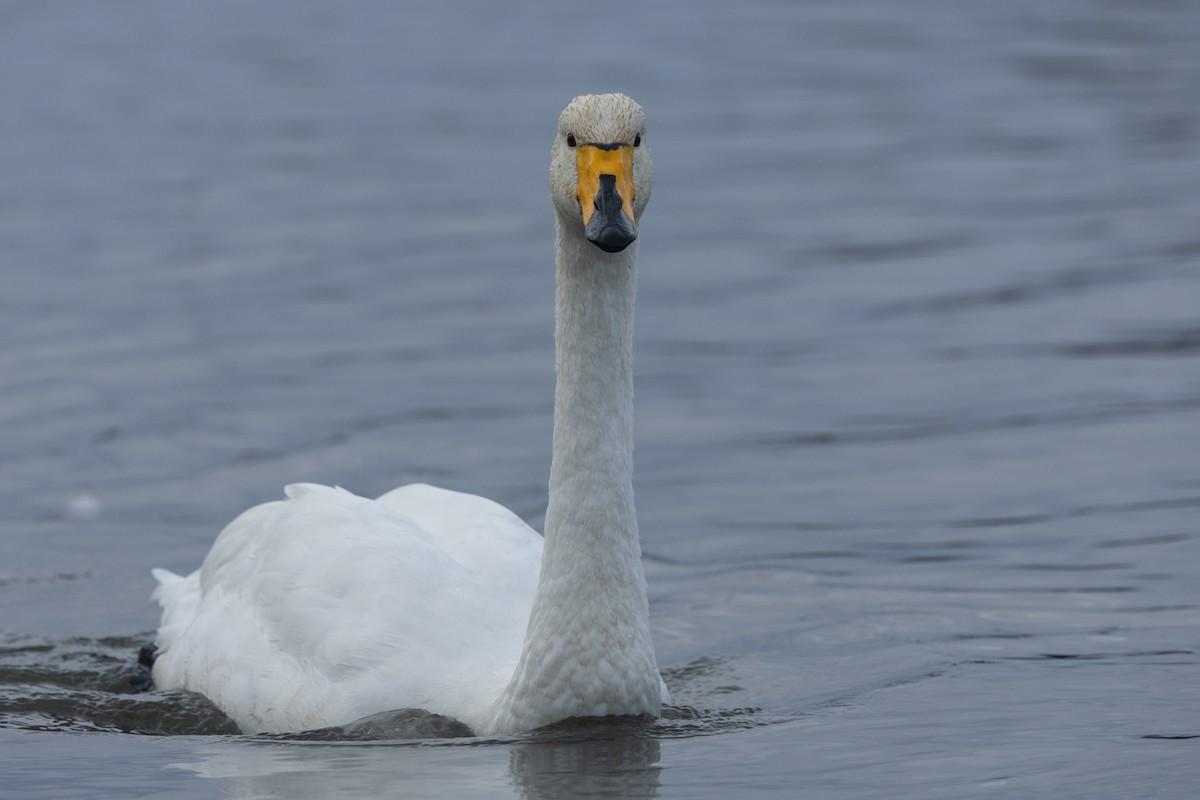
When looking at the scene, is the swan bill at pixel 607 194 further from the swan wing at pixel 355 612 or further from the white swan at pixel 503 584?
the swan wing at pixel 355 612

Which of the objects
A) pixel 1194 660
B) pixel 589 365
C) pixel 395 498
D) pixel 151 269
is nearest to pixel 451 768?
pixel 589 365

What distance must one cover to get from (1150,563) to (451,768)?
452cm

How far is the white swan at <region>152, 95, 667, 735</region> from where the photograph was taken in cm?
728

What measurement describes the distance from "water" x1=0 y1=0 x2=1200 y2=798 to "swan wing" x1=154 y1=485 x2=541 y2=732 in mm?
226

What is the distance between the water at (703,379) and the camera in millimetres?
7797

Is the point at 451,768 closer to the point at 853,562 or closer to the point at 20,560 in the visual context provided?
the point at 853,562

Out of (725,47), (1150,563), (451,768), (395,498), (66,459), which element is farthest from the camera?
(725,47)

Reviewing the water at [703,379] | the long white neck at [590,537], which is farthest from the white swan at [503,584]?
the water at [703,379]

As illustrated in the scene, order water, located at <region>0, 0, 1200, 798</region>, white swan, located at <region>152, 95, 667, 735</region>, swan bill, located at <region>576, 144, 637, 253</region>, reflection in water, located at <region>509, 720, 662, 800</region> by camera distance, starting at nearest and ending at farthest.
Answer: swan bill, located at <region>576, 144, 637, 253</region>
reflection in water, located at <region>509, 720, 662, 800</region>
white swan, located at <region>152, 95, 667, 735</region>
water, located at <region>0, 0, 1200, 798</region>

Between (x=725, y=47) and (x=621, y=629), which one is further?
(x=725, y=47)

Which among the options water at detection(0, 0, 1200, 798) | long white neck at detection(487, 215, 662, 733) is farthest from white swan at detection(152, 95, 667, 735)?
water at detection(0, 0, 1200, 798)

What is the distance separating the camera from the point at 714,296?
16234 mm

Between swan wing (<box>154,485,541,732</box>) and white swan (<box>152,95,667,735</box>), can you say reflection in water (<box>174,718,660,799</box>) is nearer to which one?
white swan (<box>152,95,667,735</box>)

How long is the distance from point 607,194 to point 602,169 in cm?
15
